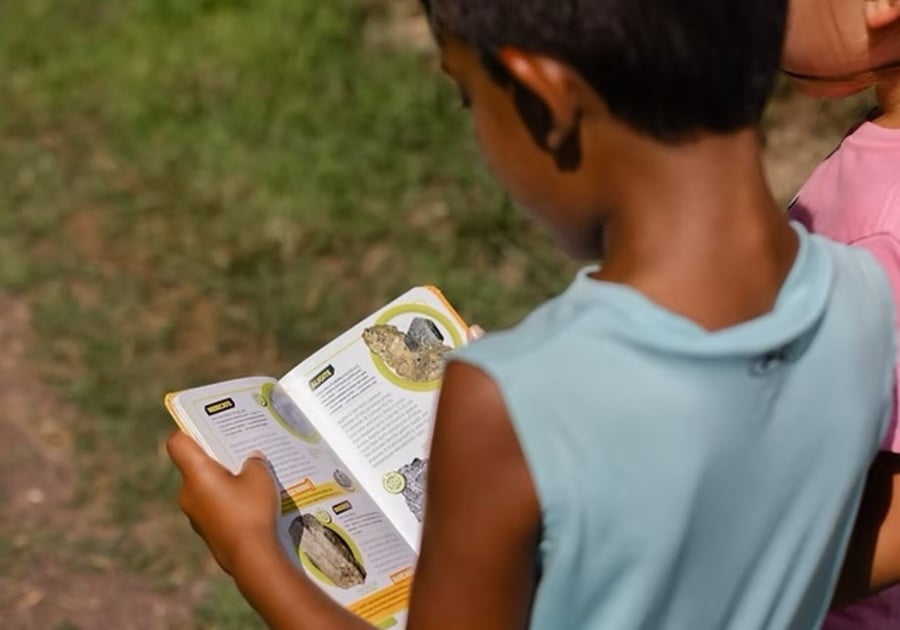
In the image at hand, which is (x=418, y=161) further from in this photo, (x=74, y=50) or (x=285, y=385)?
(x=285, y=385)

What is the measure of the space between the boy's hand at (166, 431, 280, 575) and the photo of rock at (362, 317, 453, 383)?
25cm

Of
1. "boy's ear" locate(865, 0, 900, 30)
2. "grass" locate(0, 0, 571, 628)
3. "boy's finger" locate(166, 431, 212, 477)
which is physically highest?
"boy's ear" locate(865, 0, 900, 30)

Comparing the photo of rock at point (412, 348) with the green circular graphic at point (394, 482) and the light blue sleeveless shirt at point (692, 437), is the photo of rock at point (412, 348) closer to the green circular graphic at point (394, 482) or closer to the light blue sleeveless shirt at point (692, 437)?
the green circular graphic at point (394, 482)

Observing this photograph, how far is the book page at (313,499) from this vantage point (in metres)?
1.42

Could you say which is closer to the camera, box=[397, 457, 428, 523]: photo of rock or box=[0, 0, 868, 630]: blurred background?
box=[397, 457, 428, 523]: photo of rock

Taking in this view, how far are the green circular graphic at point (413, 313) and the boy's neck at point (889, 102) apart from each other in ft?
1.83

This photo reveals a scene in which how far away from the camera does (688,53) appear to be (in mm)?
949

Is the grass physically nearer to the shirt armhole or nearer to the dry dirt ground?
the dry dirt ground

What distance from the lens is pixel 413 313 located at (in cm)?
166

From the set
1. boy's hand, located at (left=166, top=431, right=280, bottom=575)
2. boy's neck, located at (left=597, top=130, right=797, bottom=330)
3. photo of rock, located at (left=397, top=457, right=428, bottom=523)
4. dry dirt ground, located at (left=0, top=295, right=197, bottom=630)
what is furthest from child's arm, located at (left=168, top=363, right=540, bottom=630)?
dry dirt ground, located at (left=0, top=295, right=197, bottom=630)

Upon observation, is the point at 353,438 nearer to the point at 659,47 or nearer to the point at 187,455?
the point at 187,455

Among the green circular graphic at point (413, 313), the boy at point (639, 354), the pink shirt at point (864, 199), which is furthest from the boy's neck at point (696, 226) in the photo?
the green circular graphic at point (413, 313)

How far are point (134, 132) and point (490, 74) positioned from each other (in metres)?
2.38

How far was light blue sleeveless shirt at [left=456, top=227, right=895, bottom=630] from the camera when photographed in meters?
0.97
